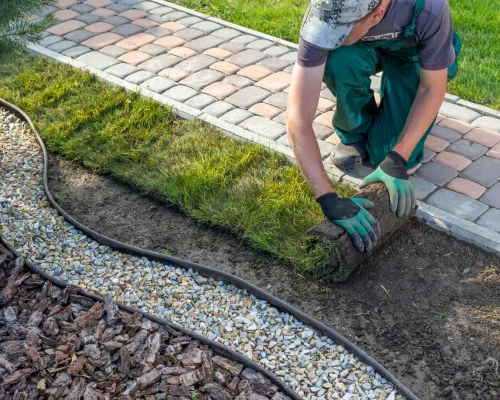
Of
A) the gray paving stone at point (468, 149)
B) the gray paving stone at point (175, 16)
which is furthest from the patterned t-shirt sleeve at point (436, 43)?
the gray paving stone at point (175, 16)

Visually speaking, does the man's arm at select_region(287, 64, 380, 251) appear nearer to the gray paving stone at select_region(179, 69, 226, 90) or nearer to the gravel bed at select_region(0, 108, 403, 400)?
the gravel bed at select_region(0, 108, 403, 400)

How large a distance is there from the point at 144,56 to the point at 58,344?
3461 mm

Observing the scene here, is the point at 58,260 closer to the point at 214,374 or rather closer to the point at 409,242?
the point at 214,374

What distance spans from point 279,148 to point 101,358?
7.18ft

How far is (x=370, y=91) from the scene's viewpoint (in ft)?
15.4

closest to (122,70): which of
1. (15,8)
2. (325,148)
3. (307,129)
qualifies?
(15,8)

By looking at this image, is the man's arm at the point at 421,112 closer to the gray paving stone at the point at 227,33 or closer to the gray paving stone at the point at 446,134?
the gray paving stone at the point at 446,134

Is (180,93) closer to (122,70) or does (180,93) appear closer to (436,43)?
(122,70)

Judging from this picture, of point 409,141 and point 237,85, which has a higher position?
point 409,141

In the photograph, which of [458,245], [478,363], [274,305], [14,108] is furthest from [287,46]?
[478,363]

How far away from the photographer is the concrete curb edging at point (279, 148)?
414cm

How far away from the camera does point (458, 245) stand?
4.17m

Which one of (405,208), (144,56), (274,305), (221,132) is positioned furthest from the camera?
(144,56)

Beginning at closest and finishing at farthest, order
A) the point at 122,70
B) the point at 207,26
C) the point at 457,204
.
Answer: the point at 457,204 < the point at 122,70 < the point at 207,26
